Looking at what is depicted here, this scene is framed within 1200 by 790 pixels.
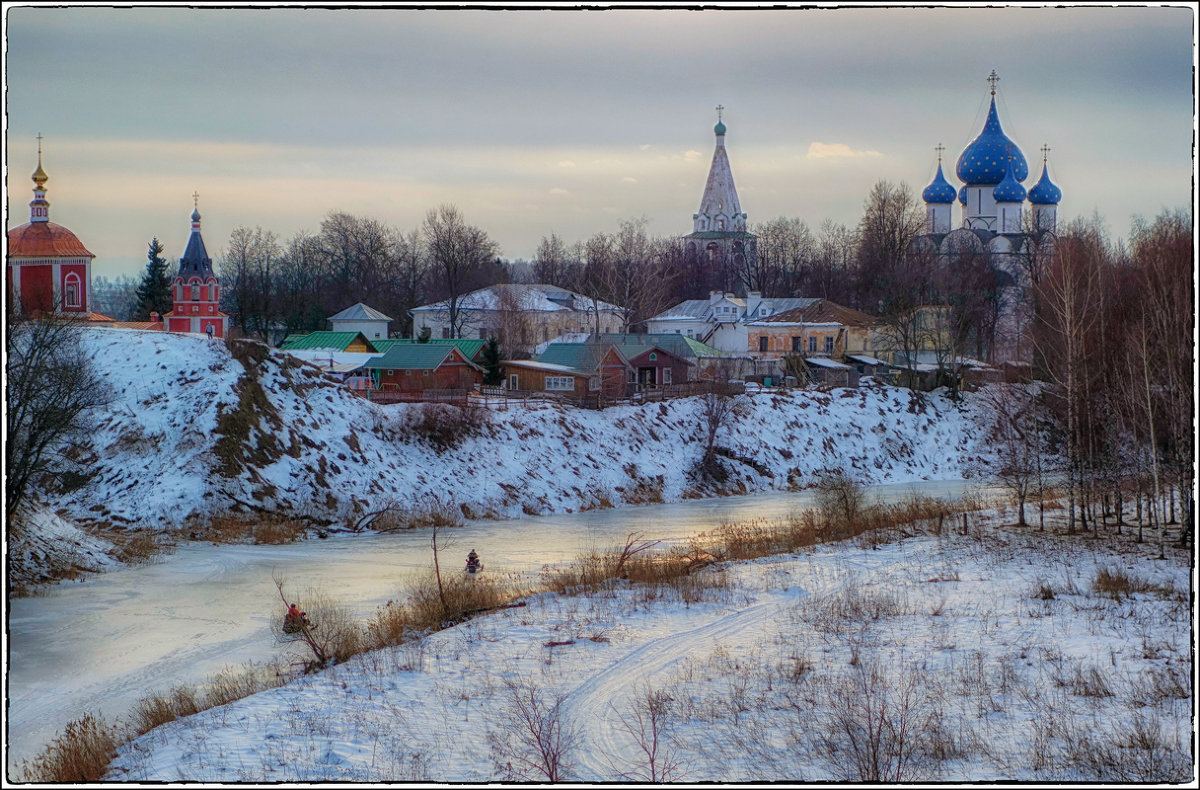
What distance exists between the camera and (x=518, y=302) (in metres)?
73.8

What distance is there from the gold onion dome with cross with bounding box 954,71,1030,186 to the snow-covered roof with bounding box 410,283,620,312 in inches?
1019

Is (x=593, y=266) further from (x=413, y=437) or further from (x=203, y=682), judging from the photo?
(x=203, y=682)

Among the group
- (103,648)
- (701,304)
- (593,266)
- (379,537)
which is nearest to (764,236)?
(593,266)

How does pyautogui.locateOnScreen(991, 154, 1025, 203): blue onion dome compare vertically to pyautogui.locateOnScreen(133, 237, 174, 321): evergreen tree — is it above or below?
above

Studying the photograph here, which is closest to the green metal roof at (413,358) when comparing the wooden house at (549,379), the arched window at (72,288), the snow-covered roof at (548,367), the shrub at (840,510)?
the snow-covered roof at (548,367)

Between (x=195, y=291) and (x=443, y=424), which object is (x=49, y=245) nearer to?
(x=195, y=291)

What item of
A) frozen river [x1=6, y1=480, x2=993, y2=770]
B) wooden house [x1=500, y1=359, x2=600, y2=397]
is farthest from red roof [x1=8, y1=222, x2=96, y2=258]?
frozen river [x1=6, y1=480, x2=993, y2=770]

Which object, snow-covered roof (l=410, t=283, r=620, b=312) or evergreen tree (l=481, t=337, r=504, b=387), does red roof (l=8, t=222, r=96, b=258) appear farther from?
snow-covered roof (l=410, t=283, r=620, b=312)

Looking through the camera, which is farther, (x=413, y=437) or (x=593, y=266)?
(x=593, y=266)

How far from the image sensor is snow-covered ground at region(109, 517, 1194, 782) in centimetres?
1130

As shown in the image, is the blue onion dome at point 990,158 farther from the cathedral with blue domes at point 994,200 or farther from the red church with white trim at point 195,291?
the red church with white trim at point 195,291

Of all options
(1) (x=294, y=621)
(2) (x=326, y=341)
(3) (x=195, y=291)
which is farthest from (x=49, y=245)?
(1) (x=294, y=621)

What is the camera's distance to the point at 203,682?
624 inches

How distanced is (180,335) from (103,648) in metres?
20.5
